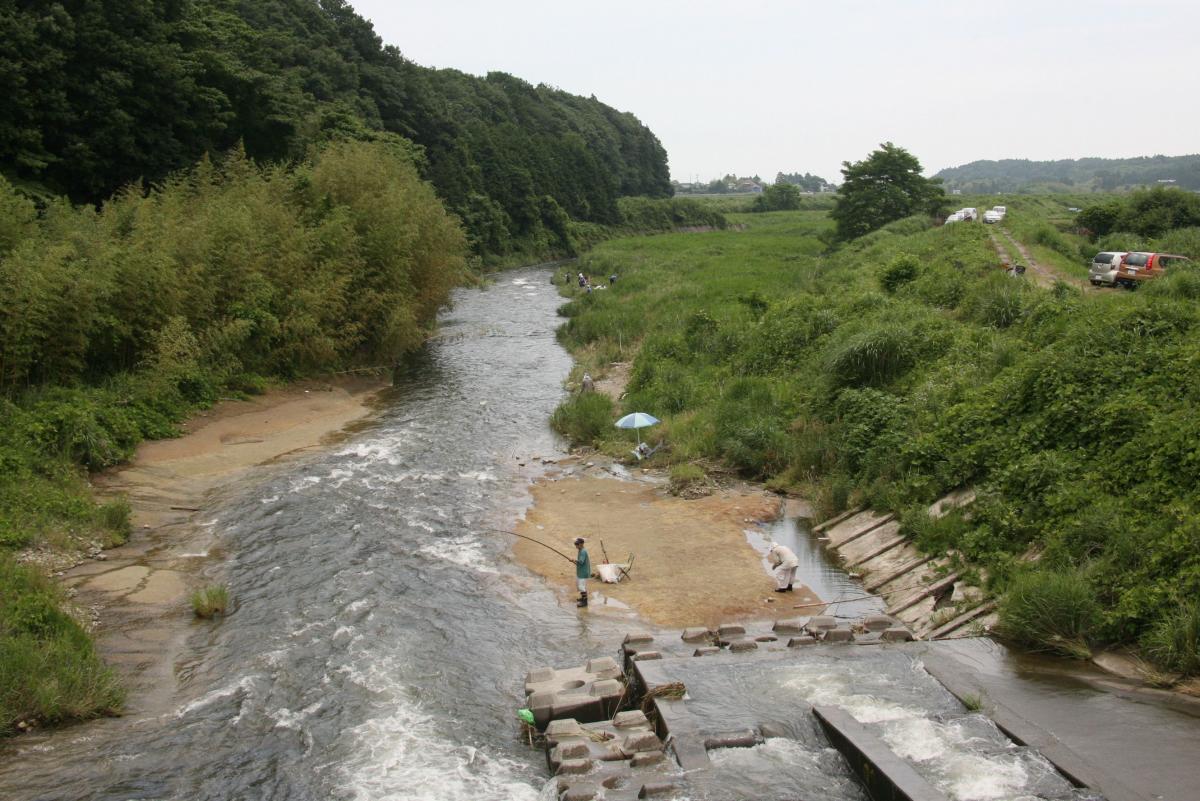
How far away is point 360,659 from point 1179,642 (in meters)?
11.0

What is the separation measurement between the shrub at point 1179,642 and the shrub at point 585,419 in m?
16.3

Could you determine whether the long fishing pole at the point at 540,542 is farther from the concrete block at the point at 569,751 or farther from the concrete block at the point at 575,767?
the concrete block at the point at 575,767

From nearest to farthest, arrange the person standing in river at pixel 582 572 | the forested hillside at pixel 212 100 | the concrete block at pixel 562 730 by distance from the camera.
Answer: the concrete block at pixel 562 730 → the person standing in river at pixel 582 572 → the forested hillside at pixel 212 100

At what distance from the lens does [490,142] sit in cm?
8688

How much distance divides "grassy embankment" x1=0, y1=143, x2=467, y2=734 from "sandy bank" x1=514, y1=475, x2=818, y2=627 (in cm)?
818

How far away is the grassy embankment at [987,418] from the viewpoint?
12.9 meters

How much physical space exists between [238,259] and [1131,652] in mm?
25783

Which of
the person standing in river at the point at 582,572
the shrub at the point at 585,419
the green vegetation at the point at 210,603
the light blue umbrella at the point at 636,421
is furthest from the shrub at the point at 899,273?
the green vegetation at the point at 210,603

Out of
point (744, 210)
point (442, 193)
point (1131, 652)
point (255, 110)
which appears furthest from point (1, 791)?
point (744, 210)

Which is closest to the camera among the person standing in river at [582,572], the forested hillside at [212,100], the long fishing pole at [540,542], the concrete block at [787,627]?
the concrete block at [787,627]

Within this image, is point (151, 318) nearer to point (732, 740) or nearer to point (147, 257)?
point (147, 257)

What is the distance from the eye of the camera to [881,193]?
64500 mm

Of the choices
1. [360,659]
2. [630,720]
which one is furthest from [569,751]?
[360,659]

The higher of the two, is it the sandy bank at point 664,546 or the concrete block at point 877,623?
the concrete block at point 877,623
